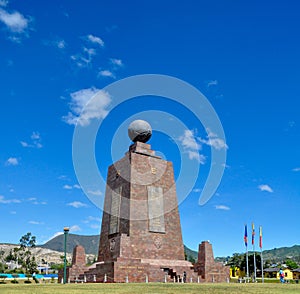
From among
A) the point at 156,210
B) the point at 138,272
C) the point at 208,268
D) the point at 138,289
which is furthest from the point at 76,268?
the point at 138,289

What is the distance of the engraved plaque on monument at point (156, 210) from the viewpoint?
3734 centimetres

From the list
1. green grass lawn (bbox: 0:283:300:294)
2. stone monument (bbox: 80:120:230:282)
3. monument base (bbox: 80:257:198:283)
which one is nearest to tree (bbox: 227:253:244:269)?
stone monument (bbox: 80:120:230:282)

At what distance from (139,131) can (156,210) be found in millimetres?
8273

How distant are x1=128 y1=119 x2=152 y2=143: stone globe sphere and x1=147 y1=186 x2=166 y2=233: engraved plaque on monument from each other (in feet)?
18.3

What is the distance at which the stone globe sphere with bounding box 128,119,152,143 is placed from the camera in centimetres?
4100

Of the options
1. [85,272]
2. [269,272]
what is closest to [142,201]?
[85,272]

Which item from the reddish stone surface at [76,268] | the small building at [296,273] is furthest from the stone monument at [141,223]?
the small building at [296,273]

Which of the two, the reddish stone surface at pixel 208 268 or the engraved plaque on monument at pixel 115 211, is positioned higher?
the engraved plaque on monument at pixel 115 211

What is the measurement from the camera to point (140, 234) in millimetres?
35969

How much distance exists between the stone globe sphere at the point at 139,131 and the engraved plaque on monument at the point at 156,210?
18.3 ft

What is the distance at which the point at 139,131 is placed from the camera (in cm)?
4097

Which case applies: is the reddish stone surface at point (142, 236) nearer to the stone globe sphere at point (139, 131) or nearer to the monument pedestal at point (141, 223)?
the monument pedestal at point (141, 223)

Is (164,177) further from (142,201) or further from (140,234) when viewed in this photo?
(140,234)

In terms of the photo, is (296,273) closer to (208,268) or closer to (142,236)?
(208,268)
